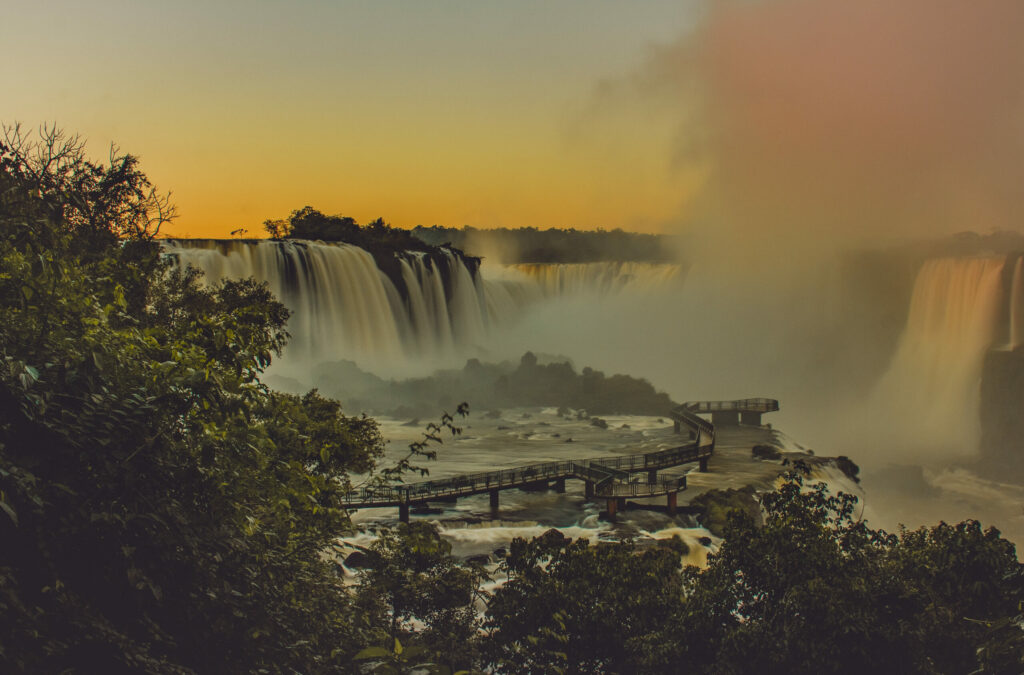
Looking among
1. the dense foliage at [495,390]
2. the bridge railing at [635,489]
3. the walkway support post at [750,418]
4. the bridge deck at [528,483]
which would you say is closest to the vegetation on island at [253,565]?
the bridge deck at [528,483]

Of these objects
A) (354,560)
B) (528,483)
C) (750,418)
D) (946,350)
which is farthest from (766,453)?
(946,350)

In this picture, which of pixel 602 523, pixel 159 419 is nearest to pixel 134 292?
pixel 159 419

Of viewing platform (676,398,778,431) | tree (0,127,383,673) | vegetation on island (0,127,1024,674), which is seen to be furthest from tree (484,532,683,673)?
viewing platform (676,398,778,431)

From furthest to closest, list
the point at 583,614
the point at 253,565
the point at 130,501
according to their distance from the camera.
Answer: the point at 583,614 < the point at 253,565 < the point at 130,501

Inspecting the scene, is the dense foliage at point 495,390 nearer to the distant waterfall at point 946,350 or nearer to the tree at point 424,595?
the distant waterfall at point 946,350

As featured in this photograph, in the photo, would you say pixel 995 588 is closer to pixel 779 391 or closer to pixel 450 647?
pixel 450 647

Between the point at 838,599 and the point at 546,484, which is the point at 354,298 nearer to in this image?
the point at 546,484

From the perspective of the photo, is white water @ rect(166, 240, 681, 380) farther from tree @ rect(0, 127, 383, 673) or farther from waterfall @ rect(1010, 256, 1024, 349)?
waterfall @ rect(1010, 256, 1024, 349)
